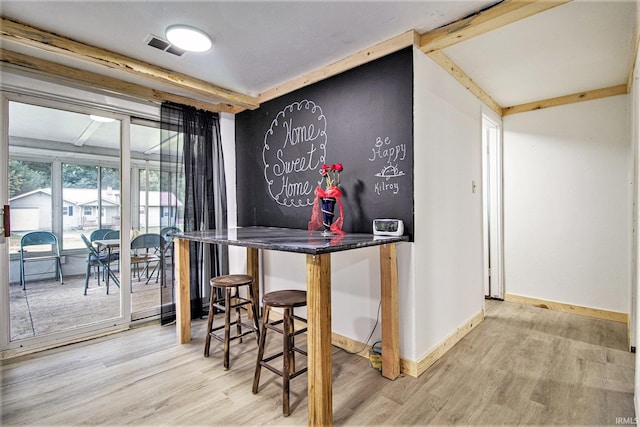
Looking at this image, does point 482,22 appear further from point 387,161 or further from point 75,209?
point 75,209

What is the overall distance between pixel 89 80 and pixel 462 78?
10.5 ft

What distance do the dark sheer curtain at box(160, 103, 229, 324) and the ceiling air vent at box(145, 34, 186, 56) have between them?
33.3 inches

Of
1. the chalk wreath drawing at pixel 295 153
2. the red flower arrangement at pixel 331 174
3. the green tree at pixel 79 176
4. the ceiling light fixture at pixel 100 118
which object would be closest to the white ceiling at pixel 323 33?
the chalk wreath drawing at pixel 295 153

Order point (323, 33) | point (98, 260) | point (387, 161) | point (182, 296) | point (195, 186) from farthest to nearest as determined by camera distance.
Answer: point (98, 260)
point (195, 186)
point (182, 296)
point (387, 161)
point (323, 33)

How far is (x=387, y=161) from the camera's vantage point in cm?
227

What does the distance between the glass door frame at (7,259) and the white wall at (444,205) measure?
267cm

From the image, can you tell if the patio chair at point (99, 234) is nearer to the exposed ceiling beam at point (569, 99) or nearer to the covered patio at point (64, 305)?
the covered patio at point (64, 305)

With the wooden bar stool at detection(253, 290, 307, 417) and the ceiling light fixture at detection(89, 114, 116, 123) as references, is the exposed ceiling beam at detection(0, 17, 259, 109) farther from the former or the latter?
the wooden bar stool at detection(253, 290, 307, 417)

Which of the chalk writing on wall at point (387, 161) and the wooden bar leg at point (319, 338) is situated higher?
the chalk writing on wall at point (387, 161)

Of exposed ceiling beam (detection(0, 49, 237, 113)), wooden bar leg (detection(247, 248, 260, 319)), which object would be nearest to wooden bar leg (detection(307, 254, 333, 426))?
wooden bar leg (detection(247, 248, 260, 319))

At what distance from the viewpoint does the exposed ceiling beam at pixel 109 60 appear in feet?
6.50

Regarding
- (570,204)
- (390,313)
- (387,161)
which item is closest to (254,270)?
(390,313)

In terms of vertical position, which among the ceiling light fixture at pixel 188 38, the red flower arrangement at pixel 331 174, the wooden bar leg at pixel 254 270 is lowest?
the wooden bar leg at pixel 254 270

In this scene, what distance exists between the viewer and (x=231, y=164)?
3.63 meters
